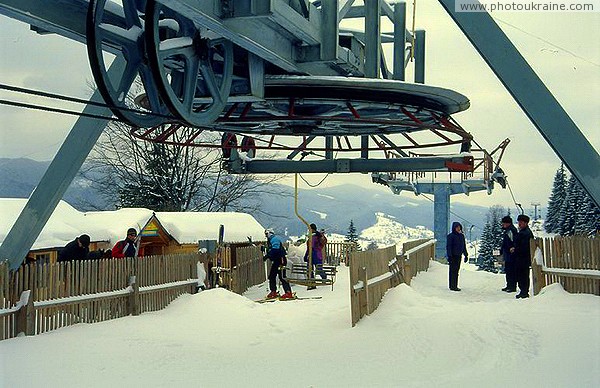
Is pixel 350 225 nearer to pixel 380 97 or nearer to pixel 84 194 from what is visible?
pixel 84 194

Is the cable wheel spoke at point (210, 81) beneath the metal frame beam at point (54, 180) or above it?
above

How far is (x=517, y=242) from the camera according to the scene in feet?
44.0

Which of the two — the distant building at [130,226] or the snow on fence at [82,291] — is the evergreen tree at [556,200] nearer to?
the distant building at [130,226]

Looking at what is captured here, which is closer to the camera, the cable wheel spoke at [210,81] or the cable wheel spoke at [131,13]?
the cable wheel spoke at [131,13]

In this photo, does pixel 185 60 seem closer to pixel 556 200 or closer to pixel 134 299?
pixel 134 299

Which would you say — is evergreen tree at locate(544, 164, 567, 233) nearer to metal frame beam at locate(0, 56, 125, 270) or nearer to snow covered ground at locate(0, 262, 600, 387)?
snow covered ground at locate(0, 262, 600, 387)

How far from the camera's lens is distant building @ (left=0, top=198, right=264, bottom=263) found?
1759 cm

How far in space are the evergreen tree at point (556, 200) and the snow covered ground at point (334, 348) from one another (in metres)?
42.4

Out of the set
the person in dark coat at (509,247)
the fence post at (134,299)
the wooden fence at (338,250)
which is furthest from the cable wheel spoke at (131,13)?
the wooden fence at (338,250)

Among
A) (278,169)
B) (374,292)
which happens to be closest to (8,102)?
(374,292)

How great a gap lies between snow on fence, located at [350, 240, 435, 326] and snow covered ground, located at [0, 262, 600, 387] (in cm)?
24

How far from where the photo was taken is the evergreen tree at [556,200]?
50472 mm

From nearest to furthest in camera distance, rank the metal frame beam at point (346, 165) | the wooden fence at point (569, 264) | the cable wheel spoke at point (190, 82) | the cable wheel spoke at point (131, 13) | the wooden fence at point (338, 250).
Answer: the cable wheel spoke at point (131, 13)
the cable wheel spoke at point (190, 82)
the wooden fence at point (569, 264)
the metal frame beam at point (346, 165)
the wooden fence at point (338, 250)

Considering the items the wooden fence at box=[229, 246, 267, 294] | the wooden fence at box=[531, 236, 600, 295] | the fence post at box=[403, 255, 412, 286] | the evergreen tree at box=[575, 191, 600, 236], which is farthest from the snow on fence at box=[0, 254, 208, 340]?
the evergreen tree at box=[575, 191, 600, 236]
